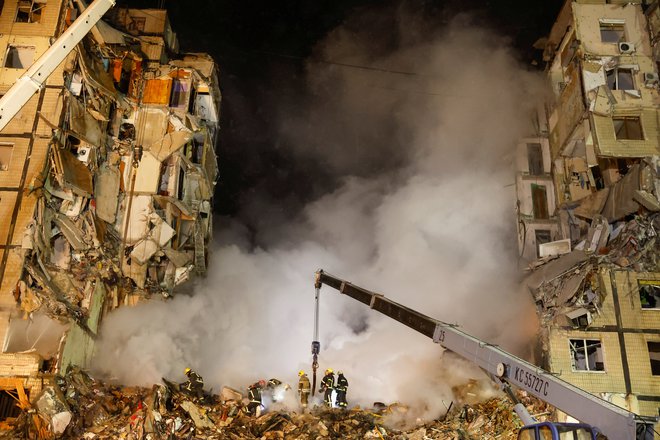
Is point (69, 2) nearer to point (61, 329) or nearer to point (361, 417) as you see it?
point (61, 329)

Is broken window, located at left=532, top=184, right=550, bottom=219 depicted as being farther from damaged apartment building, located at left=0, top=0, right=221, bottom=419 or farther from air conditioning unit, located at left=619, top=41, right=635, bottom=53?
damaged apartment building, located at left=0, top=0, right=221, bottom=419

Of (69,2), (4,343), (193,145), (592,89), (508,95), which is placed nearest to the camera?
(4,343)

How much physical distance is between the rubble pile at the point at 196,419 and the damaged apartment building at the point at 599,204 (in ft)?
13.3

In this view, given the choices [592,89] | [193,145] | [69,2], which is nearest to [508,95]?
[592,89]

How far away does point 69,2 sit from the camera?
22.2 m

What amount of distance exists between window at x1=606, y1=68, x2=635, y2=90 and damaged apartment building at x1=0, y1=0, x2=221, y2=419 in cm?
2060

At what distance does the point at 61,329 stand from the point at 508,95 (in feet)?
91.5

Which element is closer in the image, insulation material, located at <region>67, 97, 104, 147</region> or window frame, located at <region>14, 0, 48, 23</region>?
insulation material, located at <region>67, 97, 104, 147</region>

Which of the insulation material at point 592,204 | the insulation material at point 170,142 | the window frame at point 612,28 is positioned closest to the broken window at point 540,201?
the insulation material at point 592,204

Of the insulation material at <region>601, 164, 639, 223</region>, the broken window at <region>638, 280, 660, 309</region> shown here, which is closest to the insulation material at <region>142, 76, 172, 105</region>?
the insulation material at <region>601, 164, 639, 223</region>

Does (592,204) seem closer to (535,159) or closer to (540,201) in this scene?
(540,201)

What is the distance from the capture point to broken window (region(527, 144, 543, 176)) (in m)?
30.4

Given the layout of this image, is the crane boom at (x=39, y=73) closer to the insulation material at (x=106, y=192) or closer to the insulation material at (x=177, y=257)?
the insulation material at (x=106, y=192)

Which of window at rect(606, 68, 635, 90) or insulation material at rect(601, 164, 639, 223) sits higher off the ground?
window at rect(606, 68, 635, 90)
